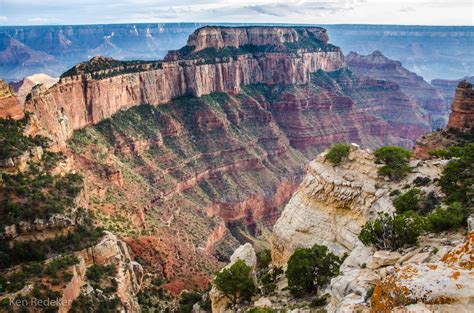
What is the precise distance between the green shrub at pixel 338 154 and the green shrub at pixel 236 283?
45.4 feet

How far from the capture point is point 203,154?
113562 mm

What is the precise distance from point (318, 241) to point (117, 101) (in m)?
73.9

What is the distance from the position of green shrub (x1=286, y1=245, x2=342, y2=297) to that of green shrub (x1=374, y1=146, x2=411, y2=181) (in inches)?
396

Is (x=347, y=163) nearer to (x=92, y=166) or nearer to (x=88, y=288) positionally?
(x=88, y=288)

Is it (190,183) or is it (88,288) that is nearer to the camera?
(88,288)

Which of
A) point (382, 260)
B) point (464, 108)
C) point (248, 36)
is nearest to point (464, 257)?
point (382, 260)

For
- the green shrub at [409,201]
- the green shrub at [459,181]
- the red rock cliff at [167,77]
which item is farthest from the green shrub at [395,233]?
the red rock cliff at [167,77]

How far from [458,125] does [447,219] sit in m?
50.7

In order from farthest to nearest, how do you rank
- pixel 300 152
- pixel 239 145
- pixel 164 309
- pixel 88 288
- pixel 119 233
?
pixel 300 152
pixel 239 145
pixel 119 233
pixel 164 309
pixel 88 288

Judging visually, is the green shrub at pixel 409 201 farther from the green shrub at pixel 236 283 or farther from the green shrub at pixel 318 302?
the green shrub at pixel 236 283

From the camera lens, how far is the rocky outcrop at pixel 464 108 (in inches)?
2721

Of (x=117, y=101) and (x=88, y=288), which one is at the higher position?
(x=117, y=101)

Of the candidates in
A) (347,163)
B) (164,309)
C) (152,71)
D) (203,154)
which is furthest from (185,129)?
Answer: (347,163)

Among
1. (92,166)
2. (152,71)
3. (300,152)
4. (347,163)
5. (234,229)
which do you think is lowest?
(234,229)
